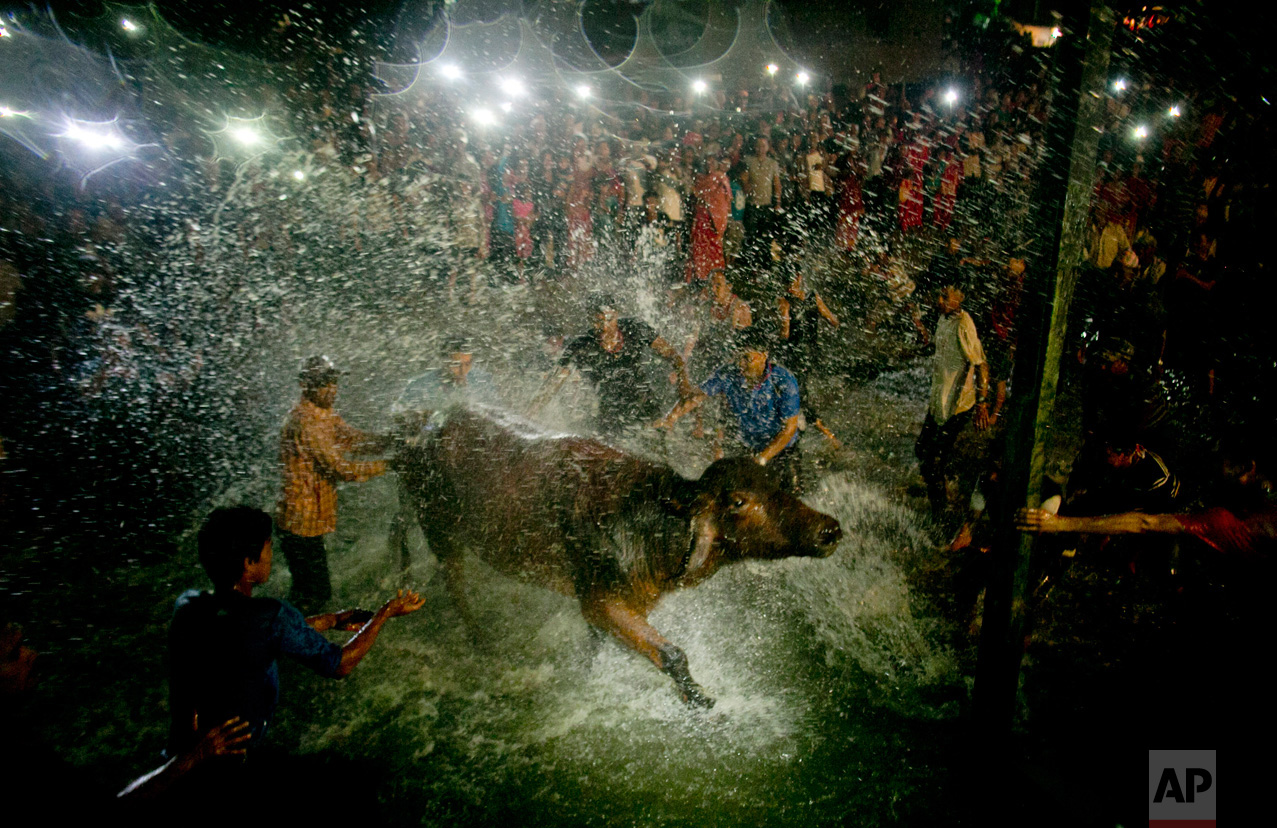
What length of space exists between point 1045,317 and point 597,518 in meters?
3.24

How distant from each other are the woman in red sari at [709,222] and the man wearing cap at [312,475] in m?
6.21

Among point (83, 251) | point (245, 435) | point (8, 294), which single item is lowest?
point (245, 435)

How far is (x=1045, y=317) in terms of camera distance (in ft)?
8.75

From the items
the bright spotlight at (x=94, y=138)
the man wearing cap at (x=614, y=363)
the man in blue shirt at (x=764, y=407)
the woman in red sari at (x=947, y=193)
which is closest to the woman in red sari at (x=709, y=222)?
the woman in red sari at (x=947, y=193)

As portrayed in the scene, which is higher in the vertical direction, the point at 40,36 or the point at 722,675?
the point at 40,36

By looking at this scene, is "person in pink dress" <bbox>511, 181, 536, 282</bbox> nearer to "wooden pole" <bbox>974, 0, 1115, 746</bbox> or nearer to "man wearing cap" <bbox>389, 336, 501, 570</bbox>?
"man wearing cap" <bbox>389, 336, 501, 570</bbox>

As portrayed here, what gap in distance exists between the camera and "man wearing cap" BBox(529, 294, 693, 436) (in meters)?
5.58

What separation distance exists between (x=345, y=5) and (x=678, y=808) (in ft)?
55.8

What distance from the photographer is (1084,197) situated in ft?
8.48

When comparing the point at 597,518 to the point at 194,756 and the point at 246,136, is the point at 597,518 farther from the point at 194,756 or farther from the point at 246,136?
the point at 246,136

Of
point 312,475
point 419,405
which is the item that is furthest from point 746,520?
point 419,405

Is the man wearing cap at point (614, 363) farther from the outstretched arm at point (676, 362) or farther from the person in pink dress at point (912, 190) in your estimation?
the person in pink dress at point (912, 190)

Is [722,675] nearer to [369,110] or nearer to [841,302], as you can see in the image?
[841,302]

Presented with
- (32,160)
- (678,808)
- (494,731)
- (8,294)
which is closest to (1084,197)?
(678,808)
